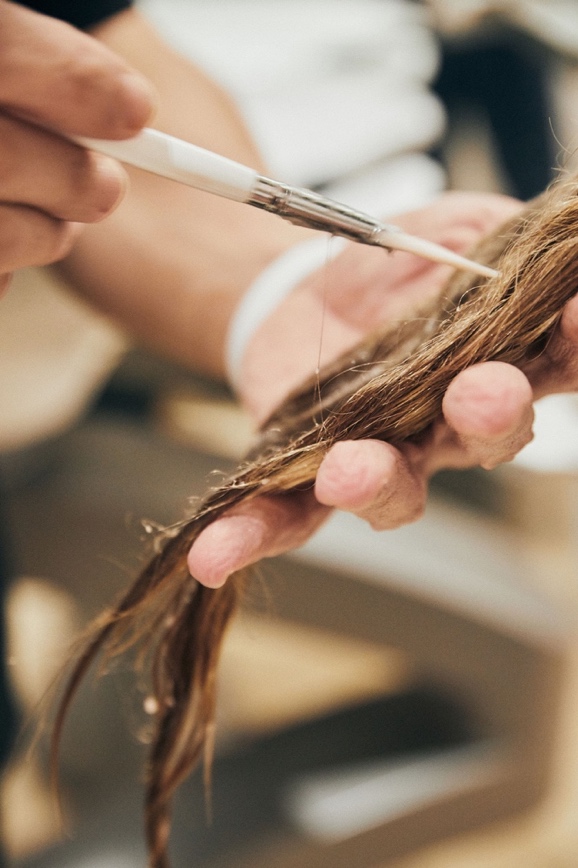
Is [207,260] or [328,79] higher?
[328,79]

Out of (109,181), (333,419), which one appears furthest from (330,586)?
(109,181)

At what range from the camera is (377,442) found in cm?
40

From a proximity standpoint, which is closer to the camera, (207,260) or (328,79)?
(207,260)

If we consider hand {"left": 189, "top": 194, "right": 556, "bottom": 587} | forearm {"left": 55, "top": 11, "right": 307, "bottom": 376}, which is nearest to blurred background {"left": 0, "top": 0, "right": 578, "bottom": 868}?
forearm {"left": 55, "top": 11, "right": 307, "bottom": 376}

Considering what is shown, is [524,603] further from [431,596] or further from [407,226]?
[407,226]

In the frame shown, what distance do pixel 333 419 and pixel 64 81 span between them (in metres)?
0.21

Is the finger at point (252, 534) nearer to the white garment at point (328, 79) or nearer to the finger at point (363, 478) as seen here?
the finger at point (363, 478)

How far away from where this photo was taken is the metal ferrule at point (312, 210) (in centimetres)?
39

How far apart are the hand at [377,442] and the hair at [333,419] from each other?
17mm

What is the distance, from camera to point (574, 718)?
1.24m

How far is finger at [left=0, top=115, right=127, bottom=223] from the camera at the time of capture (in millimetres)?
345

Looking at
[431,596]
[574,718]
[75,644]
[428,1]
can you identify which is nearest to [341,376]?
[75,644]

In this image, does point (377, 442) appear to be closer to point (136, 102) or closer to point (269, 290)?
point (136, 102)

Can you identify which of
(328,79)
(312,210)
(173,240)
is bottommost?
(312,210)
